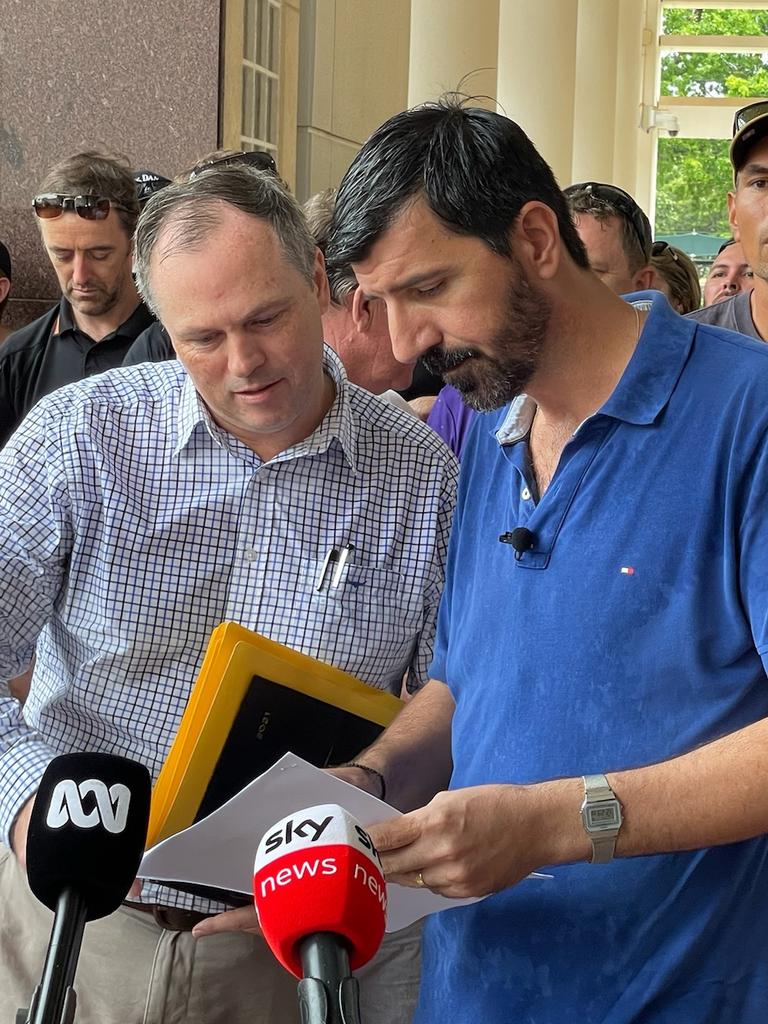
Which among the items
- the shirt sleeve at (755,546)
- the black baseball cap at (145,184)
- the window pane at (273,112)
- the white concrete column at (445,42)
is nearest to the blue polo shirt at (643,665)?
the shirt sleeve at (755,546)

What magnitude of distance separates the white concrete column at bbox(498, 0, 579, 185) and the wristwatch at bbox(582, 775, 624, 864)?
37.7 feet

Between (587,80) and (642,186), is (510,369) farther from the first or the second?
(642,186)

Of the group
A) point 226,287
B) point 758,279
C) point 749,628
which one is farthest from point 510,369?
point 758,279

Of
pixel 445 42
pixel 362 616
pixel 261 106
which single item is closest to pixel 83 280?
pixel 261 106

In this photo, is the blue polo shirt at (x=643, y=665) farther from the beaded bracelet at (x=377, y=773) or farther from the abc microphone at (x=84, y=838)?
the abc microphone at (x=84, y=838)

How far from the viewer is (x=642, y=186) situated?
117ft

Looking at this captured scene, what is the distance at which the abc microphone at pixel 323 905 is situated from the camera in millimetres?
1210

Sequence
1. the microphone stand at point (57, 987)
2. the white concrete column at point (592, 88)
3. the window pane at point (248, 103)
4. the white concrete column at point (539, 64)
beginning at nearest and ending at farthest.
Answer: the microphone stand at point (57, 987) < the window pane at point (248, 103) < the white concrete column at point (539, 64) < the white concrete column at point (592, 88)

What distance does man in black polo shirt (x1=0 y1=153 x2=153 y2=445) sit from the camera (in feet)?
16.2

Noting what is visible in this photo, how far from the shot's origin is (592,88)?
19.2 m

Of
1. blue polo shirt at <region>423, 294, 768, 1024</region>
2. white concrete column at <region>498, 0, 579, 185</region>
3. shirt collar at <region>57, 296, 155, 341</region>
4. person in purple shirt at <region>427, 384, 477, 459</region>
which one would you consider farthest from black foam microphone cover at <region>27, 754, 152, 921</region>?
white concrete column at <region>498, 0, 579, 185</region>

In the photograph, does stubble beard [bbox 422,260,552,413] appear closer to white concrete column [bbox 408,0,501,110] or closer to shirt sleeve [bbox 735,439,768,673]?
shirt sleeve [bbox 735,439,768,673]

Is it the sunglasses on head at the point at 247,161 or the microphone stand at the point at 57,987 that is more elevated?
the sunglasses on head at the point at 247,161

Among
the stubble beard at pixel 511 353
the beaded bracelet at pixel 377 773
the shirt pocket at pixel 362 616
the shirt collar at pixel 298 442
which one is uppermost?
the stubble beard at pixel 511 353
